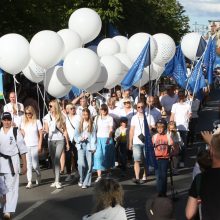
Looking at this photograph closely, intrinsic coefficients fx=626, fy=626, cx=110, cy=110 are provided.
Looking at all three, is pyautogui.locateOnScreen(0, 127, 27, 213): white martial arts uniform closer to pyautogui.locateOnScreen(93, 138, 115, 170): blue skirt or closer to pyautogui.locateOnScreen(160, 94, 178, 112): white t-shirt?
pyautogui.locateOnScreen(93, 138, 115, 170): blue skirt

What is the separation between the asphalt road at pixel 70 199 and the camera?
943cm

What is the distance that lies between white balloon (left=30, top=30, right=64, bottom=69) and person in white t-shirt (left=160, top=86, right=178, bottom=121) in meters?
5.02

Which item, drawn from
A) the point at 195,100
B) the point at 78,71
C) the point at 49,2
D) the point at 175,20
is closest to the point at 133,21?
the point at 49,2

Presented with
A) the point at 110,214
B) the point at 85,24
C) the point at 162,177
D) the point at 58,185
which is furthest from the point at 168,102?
the point at 110,214

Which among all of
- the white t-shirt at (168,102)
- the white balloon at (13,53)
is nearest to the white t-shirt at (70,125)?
the white balloon at (13,53)

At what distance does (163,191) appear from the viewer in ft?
33.6

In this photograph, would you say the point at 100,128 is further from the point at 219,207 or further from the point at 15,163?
the point at 219,207

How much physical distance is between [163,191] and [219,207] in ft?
18.4

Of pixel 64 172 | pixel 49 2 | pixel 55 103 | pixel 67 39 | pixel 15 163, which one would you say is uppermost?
pixel 49 2

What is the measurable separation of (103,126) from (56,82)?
1.78 meters

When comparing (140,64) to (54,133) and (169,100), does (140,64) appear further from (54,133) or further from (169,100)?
(169,100)

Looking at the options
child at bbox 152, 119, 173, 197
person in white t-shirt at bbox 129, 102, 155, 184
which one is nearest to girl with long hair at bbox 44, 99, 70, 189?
person in white t-shirt at bbox 129, 102, 155, 184

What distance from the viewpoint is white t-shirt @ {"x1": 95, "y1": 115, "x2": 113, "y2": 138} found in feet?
40.2

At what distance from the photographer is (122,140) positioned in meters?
→ 13.5
